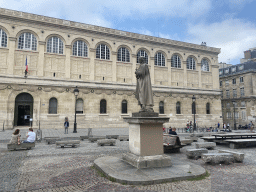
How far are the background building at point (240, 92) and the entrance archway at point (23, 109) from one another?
38219 millimetres

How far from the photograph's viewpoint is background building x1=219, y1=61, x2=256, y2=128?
1593 inches

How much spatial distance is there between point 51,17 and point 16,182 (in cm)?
2611

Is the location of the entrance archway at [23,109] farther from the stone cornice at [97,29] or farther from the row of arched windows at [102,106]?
the stone cornice at [97,29]

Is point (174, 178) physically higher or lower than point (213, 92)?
lower

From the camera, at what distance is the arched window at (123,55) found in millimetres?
30453

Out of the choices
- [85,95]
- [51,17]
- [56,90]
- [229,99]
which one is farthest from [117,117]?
[229,99]

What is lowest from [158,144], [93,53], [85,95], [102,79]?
[158,144]

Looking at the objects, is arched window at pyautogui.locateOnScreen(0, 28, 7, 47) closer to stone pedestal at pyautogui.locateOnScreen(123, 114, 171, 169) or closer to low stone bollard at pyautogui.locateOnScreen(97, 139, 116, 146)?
low stone bollard at pyautogui.locateOnScreen(97, 139, 116, 146)

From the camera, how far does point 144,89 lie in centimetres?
721

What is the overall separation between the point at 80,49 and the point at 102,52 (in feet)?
11.1

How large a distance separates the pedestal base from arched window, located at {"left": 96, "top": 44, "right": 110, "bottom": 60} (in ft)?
79.5

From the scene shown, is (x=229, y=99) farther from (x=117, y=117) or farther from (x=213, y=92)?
(x=117, y=117)

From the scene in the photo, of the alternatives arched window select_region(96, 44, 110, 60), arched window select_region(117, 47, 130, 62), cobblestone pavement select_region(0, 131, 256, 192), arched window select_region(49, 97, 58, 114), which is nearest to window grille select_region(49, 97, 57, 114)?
arched window select_region(49, 97, 58, 114)

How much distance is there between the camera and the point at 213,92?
121ft
